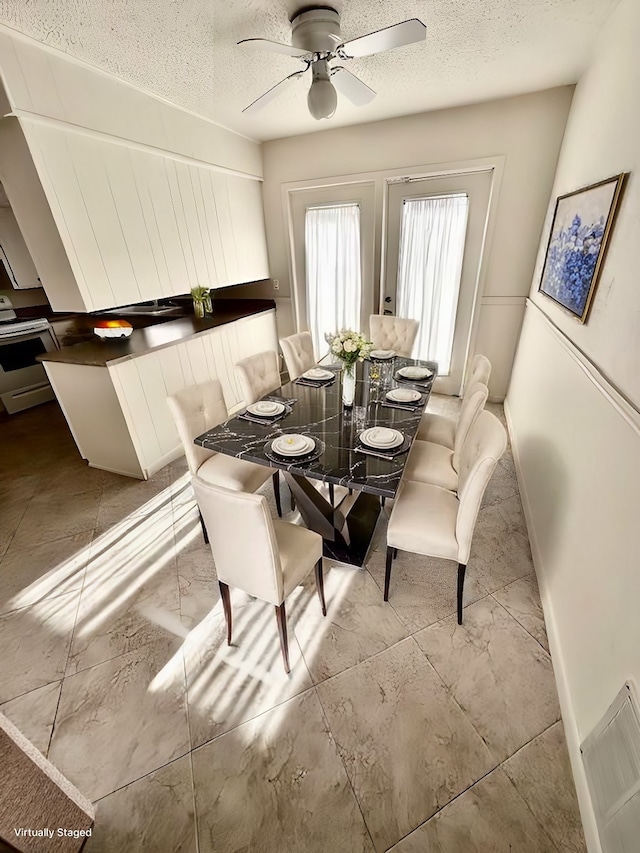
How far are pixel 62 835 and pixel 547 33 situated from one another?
13.7 ft

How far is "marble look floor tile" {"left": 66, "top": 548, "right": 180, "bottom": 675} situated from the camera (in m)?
1.62

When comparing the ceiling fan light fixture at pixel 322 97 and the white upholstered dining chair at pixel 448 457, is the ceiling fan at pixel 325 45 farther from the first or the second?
the white upholstered dining chair at pixel 448 457

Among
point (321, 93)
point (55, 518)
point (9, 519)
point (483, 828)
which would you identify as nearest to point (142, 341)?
point (55, 518)

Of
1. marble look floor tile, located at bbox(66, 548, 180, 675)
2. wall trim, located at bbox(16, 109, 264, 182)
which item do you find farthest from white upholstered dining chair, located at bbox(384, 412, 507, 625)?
wall trim, located at bbox(16, 109, 264, 182)

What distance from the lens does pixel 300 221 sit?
403cm

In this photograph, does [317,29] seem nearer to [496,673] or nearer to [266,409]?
[266,409]

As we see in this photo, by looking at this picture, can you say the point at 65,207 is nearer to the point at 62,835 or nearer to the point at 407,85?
the point at 407,85

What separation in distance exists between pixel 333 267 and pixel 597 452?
3.43 metres

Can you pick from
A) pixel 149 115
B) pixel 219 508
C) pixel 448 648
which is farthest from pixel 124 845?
pixel 149 115

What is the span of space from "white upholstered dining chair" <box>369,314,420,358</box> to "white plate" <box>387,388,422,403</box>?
48.6 inches

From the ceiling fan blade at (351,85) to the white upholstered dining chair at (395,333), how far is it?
162cm

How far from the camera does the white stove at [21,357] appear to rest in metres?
3.79

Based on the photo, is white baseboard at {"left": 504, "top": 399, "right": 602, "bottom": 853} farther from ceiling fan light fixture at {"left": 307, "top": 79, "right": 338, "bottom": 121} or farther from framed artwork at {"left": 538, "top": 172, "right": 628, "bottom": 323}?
ceiling fan light fixture at {"left": 307, "top": 79, "right": 338, "bottom": 121}

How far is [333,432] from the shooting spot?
1.85m
